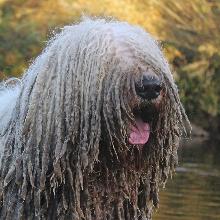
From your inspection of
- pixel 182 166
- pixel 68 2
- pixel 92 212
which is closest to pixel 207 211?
pixel 92 212

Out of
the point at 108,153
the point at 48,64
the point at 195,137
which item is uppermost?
the point at 48,64

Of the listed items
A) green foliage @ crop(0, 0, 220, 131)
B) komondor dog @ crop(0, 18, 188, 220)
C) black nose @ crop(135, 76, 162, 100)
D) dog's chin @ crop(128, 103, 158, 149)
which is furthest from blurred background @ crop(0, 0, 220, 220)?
black nose @ crop(135, 76, 162, 100)

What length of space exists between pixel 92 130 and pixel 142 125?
0.96 feet

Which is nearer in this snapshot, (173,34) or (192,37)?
(173,34)

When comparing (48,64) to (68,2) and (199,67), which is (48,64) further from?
(199,67)

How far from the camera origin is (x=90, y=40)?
6.50 metres

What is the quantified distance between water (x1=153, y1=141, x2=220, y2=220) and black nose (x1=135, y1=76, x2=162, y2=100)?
592 cm

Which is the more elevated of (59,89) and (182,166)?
(59,89)

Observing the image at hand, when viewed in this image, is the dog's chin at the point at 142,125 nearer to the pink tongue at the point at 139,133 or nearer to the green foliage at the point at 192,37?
the pink tongue at the point at 139,133

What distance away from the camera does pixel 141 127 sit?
6.22 meters

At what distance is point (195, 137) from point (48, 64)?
34.9 metres

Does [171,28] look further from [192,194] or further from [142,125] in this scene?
[142,125]

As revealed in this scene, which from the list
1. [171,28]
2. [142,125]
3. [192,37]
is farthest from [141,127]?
[192,37]

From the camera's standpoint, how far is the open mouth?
619cm
